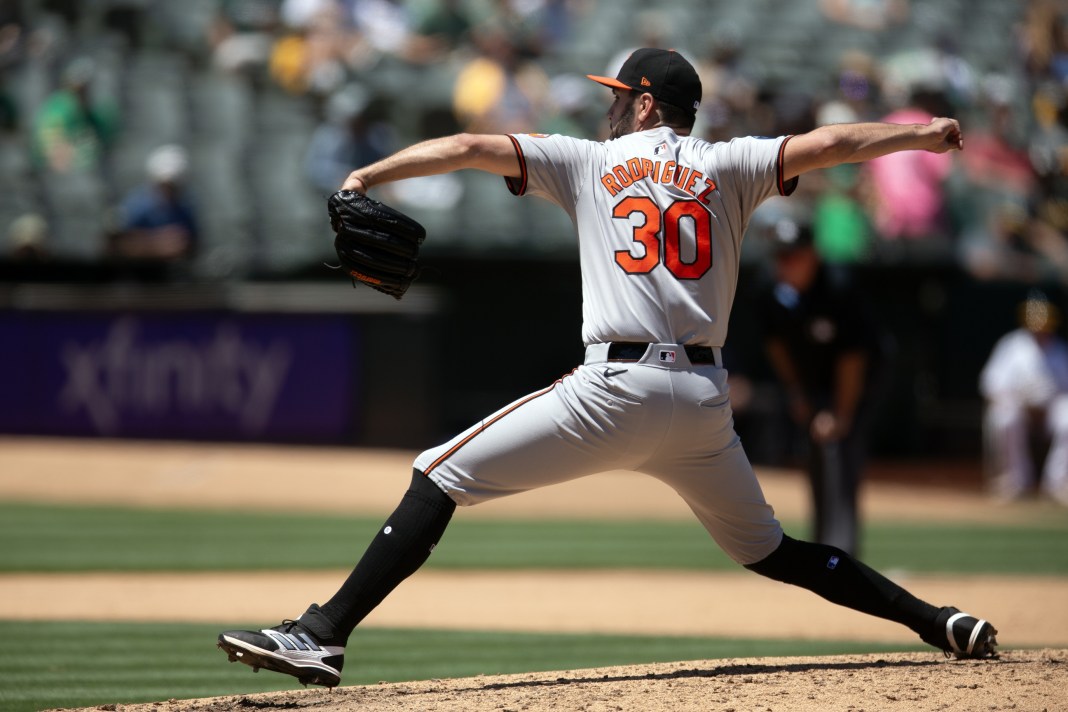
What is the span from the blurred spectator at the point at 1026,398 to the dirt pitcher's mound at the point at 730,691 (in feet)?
29.5

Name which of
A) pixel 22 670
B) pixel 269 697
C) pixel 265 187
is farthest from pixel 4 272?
pixel 269 697

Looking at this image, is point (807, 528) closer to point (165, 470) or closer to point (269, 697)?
point (165, 470)

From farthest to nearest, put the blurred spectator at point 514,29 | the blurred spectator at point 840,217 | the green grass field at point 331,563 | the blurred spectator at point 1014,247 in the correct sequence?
the blurred spectator at point 514,29 < the blurred spectator at point 1014,247 < the blurred spectator at point 840,217 < the green grass field at point 331,563

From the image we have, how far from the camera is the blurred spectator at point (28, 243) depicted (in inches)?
494

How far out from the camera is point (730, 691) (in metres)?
3.97

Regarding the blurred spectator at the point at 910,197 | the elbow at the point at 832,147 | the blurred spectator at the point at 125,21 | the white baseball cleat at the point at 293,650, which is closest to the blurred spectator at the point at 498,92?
the blurred spectator at the point at 910,197

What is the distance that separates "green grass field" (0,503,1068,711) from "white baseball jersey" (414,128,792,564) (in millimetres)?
1324

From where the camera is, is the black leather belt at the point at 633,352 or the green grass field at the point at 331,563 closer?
the black leather belt at the point at 633,352

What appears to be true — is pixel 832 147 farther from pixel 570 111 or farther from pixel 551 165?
pixel 570 111

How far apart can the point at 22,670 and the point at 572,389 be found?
2.46 m

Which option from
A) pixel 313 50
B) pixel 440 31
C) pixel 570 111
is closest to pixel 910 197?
pixel 570 111

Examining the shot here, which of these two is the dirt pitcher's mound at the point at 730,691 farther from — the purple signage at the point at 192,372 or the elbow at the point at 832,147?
the purple signage at the point at 192,372

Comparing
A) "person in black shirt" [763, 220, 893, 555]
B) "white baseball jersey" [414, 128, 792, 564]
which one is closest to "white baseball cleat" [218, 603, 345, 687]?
"white baseball jersey" [414, 128, 792, 564]

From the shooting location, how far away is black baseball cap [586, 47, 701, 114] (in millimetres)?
4004
